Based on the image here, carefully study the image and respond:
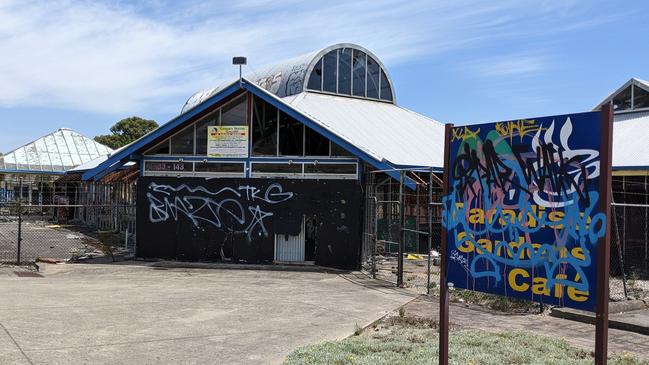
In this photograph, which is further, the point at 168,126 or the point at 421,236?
the point at 421,236

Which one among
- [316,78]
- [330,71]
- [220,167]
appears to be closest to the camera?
[220,167]

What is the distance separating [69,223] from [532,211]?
33.1 metres

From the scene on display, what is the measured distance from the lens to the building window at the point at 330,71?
2325 centimetres

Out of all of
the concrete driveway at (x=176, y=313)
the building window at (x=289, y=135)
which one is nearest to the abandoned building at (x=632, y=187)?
the concrete driveway at (x=176, y=313)

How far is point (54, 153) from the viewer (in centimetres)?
4191

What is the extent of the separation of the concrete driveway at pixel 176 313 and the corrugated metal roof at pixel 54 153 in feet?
91.9

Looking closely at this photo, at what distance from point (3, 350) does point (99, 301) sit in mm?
3560

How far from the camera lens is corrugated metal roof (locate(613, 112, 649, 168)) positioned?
16.9m

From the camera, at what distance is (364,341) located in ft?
24.3

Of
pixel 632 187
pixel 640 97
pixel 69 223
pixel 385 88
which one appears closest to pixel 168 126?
pixel 385 88

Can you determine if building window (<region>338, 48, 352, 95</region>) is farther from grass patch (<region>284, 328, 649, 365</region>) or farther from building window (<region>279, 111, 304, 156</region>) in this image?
grass patch (<region>284, 328, 649, 365</region>)

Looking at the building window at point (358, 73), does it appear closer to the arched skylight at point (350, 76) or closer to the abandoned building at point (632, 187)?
the arched skylight at point (350, 76)

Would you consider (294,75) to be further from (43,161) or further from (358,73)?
(43,161)

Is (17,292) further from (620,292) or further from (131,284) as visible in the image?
(620,292)
